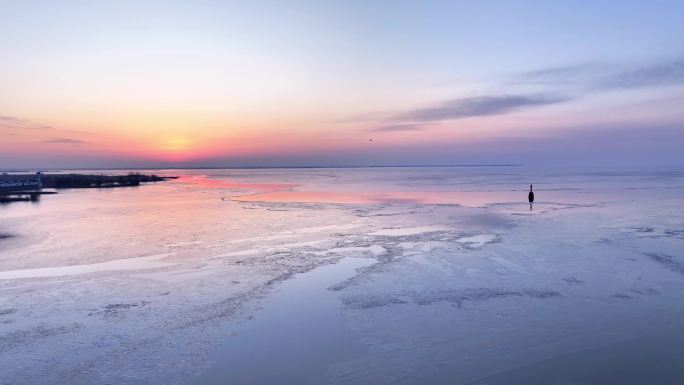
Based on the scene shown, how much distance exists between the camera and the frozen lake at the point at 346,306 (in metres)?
6.21

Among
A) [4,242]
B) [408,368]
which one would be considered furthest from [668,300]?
[4,242]

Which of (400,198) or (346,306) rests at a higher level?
(400,198)

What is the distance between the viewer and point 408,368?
617 cm

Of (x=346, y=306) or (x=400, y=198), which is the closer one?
(x=346, y=306)

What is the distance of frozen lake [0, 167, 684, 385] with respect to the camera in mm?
6207

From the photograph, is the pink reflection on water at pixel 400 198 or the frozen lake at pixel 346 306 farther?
the pink reflection on water at pixel 400 198

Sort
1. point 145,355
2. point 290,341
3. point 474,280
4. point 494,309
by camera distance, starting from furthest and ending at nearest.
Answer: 1. point 474,280
2. point 494,309
3. point 290,341
4. point 145,355

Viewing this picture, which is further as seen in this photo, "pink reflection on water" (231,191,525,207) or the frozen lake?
"pink reflection on water" (231,191,525,207)

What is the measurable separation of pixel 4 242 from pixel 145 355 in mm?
13098

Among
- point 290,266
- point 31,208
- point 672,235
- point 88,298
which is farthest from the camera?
point 31,208

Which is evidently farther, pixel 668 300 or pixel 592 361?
pixel 668 300

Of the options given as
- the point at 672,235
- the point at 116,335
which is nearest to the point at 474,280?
the point at 116,335

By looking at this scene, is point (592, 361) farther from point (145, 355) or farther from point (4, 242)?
point (4, 242)

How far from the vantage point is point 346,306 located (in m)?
8.84
